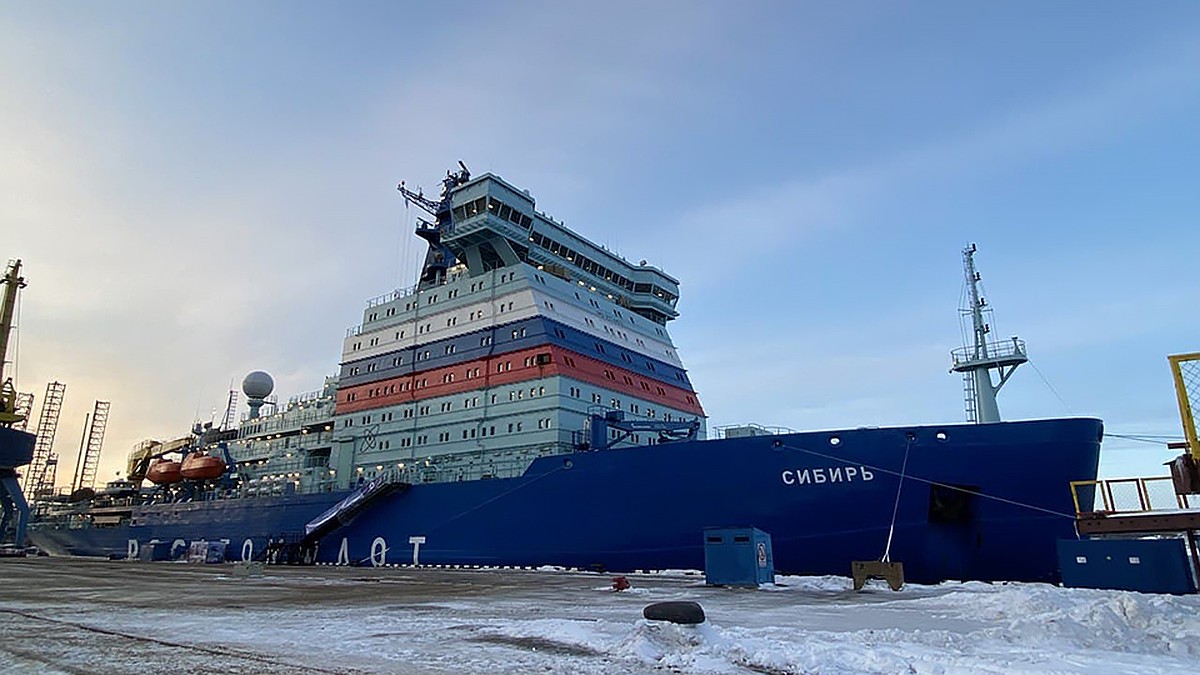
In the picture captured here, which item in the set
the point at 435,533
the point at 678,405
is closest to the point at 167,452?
the point at 435,533

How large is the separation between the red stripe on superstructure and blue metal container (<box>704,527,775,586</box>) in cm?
950

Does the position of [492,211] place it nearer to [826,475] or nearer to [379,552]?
[379,552]

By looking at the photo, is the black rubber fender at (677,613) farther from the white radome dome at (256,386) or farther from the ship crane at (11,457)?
the ship crane at (11,457)

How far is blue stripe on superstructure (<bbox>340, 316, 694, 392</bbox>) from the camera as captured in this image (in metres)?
24.9

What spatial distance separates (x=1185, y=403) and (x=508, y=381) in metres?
19.5

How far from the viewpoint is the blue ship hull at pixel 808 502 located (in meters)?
15.6

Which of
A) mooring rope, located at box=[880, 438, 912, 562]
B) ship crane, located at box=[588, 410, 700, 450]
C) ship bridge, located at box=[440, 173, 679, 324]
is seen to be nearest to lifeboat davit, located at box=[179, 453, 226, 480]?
ship bridge, located at box=[440, 173, 679, 324]

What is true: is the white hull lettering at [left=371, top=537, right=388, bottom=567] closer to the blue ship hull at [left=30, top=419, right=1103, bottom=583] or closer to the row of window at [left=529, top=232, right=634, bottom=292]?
the blue ship hull at [left=30, top=419, right=1103, bottom=583]

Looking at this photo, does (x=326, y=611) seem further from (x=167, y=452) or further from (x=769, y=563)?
(x=167, y=452)

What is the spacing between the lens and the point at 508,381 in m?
24.8

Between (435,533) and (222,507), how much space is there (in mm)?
13733

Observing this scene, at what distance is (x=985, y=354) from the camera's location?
21844 mm

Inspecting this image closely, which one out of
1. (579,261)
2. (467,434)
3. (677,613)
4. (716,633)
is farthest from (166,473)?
(716,633)

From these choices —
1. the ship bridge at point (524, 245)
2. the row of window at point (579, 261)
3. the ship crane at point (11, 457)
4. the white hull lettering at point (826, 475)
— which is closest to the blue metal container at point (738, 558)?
the white hull lettering at point (826, 475)
